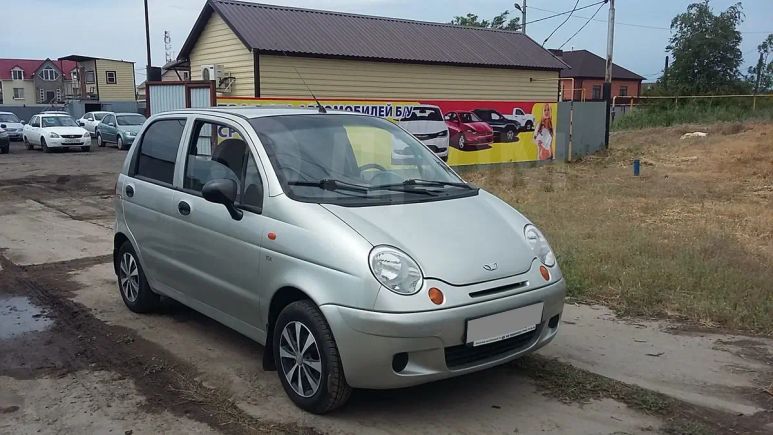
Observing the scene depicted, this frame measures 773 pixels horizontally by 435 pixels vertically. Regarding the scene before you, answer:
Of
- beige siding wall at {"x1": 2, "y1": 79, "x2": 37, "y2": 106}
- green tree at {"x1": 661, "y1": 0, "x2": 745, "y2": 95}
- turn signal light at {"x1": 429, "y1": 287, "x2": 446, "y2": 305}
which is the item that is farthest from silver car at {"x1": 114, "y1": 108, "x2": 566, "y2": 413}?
beige siding wall at {"x1": 2, "y1": 79, "x2": 37, "y2": 106}

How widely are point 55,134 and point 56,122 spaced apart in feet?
4.89

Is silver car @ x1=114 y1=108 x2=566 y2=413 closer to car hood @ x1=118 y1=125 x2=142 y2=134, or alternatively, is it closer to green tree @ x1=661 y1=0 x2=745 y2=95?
car hood @ x1=118 y1=125 x2=142 y2=134

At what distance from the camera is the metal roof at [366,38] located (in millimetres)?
19969

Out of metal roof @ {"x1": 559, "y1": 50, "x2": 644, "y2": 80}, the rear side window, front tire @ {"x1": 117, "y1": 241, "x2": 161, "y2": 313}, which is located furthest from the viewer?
metal roof @ {"x1": 559, "y1": 50, "x2": 644, "y2": 80}

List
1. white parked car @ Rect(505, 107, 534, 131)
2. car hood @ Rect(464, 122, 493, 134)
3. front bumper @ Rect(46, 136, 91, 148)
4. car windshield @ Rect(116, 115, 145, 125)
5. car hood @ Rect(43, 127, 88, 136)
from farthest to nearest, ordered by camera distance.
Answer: car windshield @ Rect(116, 115, 145, 125), car hood @ Rect(43, 127, 88, 136), front bumper @ Rect(46, 136, 91, 148), white parked car @ Rect(505, 107, 534, 131), car hood @ Rect(464, 122, 493, 134)

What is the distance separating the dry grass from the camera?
6.11 m

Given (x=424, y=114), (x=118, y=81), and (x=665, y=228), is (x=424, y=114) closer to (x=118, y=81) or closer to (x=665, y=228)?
(x=665, y=228)

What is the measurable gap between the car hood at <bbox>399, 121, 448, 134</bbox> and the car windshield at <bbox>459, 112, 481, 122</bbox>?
78cm

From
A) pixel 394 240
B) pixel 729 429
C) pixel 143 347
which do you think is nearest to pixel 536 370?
pixel 729 429

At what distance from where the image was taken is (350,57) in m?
21.0

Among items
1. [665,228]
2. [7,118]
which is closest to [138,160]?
[665,228]

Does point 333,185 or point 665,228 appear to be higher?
point 333,185

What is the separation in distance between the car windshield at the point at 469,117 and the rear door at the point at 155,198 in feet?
41.9

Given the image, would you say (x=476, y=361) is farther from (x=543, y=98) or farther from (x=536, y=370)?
(x=543, y=98)
